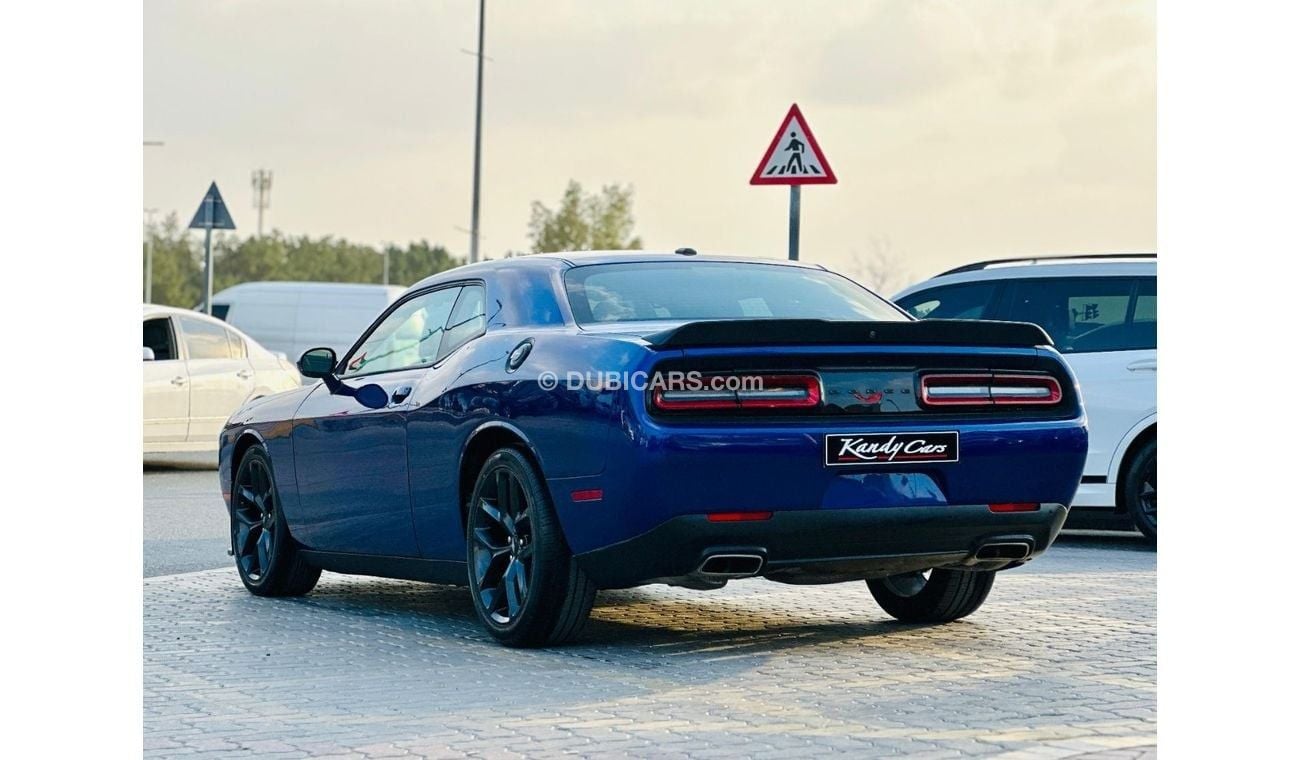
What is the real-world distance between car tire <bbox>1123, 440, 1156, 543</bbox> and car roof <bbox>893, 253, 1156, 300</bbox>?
3.76ft

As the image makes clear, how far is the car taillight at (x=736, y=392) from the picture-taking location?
674cm

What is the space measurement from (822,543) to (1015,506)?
801mm

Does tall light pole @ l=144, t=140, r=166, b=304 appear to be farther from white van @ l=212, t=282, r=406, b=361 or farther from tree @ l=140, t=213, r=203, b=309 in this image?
white van @ l=212, t=282, r=406, b=361

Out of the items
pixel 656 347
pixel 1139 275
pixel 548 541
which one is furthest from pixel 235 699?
pixel 1139 275

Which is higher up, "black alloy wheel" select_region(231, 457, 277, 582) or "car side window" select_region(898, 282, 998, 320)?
"car side window" select_region(898, 282, 998, 320)

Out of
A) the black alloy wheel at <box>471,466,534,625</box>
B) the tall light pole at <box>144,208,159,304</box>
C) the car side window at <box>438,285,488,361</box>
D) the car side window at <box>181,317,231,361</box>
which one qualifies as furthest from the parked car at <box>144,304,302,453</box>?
the tall light pole at <box>144,208,159,304</box>

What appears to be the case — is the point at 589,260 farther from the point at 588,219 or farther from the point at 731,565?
the point at 588,219

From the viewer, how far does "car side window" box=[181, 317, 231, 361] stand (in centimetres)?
1872

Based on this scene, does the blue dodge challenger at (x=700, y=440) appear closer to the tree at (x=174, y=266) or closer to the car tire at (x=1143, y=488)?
the car tire at (x=1143, y=488)

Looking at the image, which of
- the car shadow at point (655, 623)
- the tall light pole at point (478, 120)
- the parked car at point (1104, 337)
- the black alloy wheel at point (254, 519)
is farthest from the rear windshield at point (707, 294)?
the tall light pole at point (478, 120)

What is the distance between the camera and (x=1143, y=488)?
12391mm

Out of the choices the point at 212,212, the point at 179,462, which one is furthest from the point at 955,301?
the point at 212,212
